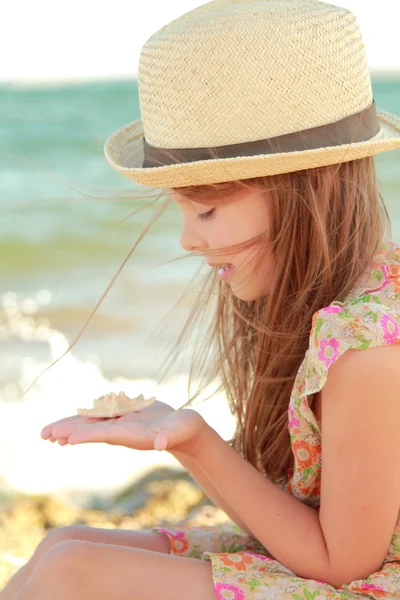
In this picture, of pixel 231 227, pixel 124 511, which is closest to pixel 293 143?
pixel 231 227

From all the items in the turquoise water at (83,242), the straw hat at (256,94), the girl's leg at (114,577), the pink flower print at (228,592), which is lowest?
the turquoise water at (83,242)

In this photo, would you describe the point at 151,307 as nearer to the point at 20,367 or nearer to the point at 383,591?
the point at 20,367

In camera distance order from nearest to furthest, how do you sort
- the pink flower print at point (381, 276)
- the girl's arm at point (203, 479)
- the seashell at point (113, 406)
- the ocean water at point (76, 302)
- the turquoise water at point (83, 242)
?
1. the seashell at point (113, 406)
2. the pink flower print at point (381, 276)
3. the girl's arm at point (203, 479)
4. the ocean water at point (76, 302)
5. the turquoise water at point (83, 242)

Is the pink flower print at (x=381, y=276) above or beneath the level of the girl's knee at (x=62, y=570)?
above

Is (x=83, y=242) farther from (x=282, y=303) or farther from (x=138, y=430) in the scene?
(x=138, y=430)

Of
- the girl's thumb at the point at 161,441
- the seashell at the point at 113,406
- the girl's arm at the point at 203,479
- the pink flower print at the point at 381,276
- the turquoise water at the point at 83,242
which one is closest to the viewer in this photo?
the girl's thumb at the point at 161,441

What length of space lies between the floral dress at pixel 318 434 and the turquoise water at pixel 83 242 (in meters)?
0.85

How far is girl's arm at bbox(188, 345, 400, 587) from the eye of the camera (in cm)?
184

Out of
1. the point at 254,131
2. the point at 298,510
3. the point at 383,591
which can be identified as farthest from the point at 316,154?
the point at 383,591

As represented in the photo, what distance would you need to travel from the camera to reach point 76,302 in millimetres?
6035

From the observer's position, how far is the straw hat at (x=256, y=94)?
2027 mm

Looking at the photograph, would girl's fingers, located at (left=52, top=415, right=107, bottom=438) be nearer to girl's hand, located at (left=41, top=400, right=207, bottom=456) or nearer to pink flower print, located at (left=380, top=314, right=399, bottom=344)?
girl's hand, located at (left=41, top=400, right=207, bottom=456)

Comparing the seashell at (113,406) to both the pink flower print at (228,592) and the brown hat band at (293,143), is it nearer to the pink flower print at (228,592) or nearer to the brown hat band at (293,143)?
the pink flower print at (228,592)

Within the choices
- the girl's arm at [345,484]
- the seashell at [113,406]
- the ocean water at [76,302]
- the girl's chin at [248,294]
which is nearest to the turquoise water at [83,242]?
the ocean water at [76,302]
